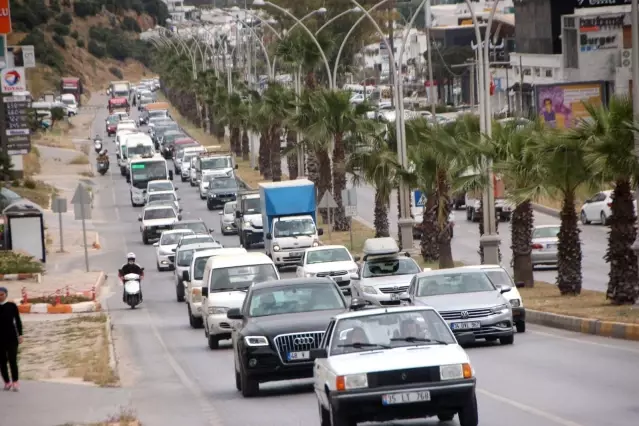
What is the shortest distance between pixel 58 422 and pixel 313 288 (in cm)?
459

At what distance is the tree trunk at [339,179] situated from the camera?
191ft

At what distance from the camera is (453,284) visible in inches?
997

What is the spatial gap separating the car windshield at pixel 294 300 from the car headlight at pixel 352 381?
6031 mm

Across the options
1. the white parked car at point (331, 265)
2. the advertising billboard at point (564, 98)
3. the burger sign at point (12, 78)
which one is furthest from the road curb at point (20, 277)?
the advertising billboard at point (564, 98)

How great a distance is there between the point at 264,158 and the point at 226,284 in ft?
197

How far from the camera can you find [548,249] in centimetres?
4609

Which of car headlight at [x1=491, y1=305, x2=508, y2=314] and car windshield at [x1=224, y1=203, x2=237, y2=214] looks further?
car windshield at [x1=224, y1=203, x2=237, y2=214]

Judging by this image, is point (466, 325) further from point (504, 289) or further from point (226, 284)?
point (226, 284)

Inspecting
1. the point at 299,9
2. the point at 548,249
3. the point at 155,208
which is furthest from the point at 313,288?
the point at 299,9

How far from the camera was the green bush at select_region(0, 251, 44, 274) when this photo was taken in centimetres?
4828

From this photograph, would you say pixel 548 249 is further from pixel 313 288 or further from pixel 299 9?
pixel 299 9

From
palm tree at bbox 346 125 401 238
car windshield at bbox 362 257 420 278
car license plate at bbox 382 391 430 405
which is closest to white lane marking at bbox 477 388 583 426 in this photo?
car license plate at bbox 382 391 430 405

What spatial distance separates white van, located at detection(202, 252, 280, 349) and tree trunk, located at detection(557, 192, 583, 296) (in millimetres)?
7130

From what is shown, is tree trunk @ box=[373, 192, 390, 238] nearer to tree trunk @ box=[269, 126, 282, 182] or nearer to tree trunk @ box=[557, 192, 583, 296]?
tree trunk @ box=[557, 192, 583, 296]
